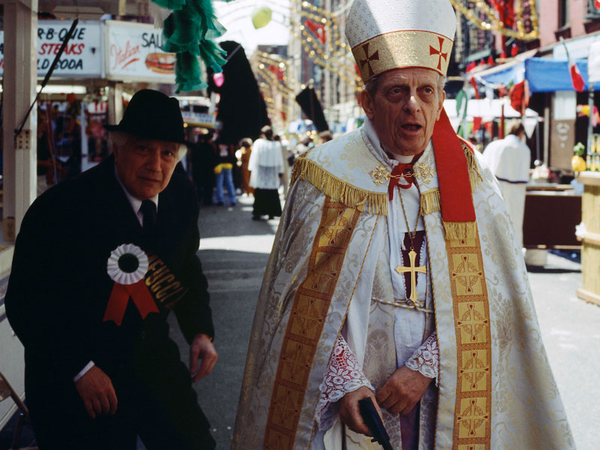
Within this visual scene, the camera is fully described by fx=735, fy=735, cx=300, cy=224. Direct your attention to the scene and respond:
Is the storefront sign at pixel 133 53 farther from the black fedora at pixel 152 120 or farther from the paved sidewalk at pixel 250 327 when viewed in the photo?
the black fedora at pixel 152 120

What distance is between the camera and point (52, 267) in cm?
254

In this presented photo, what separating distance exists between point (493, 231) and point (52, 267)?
1563mm

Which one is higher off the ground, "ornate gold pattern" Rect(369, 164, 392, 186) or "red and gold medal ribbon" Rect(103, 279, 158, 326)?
"ornate gold pattern" Rect(369, 164, 392, 186)

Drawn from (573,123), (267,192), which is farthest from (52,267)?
(573,123)

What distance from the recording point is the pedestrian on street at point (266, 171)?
15.9 m

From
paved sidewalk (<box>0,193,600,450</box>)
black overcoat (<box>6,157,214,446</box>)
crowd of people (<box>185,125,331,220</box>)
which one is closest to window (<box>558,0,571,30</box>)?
crowd of people (<box>185,125,331,220</box>)

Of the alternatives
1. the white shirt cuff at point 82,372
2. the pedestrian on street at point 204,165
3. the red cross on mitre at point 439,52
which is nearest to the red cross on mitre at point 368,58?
the red cross on mitre at point 439,52

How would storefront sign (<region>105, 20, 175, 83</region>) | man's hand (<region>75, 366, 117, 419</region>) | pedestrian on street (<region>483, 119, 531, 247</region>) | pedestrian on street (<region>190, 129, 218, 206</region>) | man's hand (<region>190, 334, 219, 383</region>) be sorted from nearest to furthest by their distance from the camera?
man's hand (<region>75, 366, 117, 419</region>), man's hand (<region>190, 334, 219, 383</region>), storefront sign (<region>105, 20, 175, 83</region>), pedestrian on street (<region>483, 119, 531, 247</region>), pedestrian on street (<region>190, 129, 218, 206</region>)

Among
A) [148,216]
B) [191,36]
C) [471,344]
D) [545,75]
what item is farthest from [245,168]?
[471,344]

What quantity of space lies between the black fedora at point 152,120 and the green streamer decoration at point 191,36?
35 centimetres

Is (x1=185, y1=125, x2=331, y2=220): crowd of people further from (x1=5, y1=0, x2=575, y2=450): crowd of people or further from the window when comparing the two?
the window

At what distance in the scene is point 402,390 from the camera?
2436mm

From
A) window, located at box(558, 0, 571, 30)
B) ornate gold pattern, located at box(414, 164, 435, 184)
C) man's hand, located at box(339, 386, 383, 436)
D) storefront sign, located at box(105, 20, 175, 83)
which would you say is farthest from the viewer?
window, located at box(558, 0, 571, 30)

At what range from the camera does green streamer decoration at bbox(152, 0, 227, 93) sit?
2963 mm
